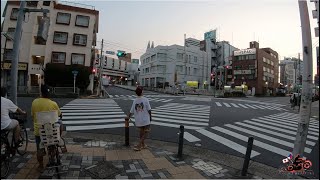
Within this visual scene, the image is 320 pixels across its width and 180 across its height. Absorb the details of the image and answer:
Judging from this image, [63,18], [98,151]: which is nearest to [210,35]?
[63,18]

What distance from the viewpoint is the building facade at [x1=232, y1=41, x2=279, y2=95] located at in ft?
230

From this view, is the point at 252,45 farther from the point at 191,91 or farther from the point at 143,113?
the point at 143,113

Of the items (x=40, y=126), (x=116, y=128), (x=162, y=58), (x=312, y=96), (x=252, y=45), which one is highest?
(x=252, y=45)

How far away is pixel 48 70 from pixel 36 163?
27733mm

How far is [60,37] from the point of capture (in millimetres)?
32969

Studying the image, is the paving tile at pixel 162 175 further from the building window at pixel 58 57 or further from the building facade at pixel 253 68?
the building facade at pixel 253 68

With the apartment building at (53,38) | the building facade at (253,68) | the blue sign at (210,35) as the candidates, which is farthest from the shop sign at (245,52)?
the apartment building at (53,38)

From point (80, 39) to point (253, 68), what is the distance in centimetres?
5182

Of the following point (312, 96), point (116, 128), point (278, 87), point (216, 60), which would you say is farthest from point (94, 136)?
point (278, 87)

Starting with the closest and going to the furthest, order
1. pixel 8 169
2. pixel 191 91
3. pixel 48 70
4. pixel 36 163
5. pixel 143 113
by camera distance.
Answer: pixel 8 169, pixel 36 163, pixel 143 113, pixel 48 70, pixel 191 91

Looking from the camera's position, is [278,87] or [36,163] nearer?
[36,163]

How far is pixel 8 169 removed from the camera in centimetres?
459

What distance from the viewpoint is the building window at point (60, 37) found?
32.8 meters

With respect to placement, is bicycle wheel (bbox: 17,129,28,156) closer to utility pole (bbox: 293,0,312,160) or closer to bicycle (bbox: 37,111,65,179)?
bicycle (bbox: 37,111,65,179)
